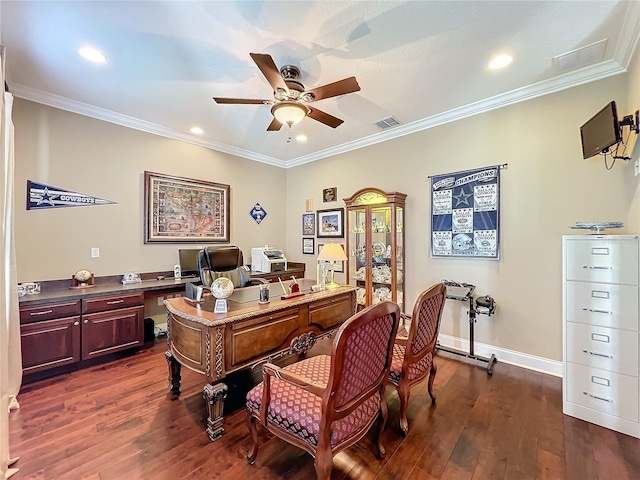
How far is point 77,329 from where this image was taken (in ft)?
9.35

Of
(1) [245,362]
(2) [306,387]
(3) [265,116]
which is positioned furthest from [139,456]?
(3) [265,116]

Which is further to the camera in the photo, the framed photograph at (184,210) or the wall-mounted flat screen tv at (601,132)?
the framed photograph at (184,210)

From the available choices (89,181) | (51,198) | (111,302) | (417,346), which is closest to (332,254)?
(417,346)

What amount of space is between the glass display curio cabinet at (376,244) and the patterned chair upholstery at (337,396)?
2.20 meters

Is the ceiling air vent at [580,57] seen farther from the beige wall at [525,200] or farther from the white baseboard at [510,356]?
the white baseboard at [510,356]

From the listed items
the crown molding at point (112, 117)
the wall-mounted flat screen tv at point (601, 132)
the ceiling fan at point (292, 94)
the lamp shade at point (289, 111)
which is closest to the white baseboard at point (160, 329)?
the crown molding at point (112, 117)

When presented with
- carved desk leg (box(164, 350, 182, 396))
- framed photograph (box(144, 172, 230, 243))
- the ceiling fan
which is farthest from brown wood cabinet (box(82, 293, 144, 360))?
the ceiling fan

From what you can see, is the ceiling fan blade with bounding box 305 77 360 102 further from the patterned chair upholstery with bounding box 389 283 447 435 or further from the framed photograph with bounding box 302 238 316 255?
the framed photograph with bounding box 302 238 316 255

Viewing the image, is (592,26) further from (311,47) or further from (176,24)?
(176,24)

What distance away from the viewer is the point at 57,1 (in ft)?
5.98

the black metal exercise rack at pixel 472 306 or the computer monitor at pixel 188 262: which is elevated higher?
the computer monitor at pixel 188 262

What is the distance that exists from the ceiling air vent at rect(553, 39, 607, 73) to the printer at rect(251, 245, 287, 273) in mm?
4132

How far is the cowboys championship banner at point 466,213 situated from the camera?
3.14 metres

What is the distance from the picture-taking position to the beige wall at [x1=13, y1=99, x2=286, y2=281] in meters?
2.97
